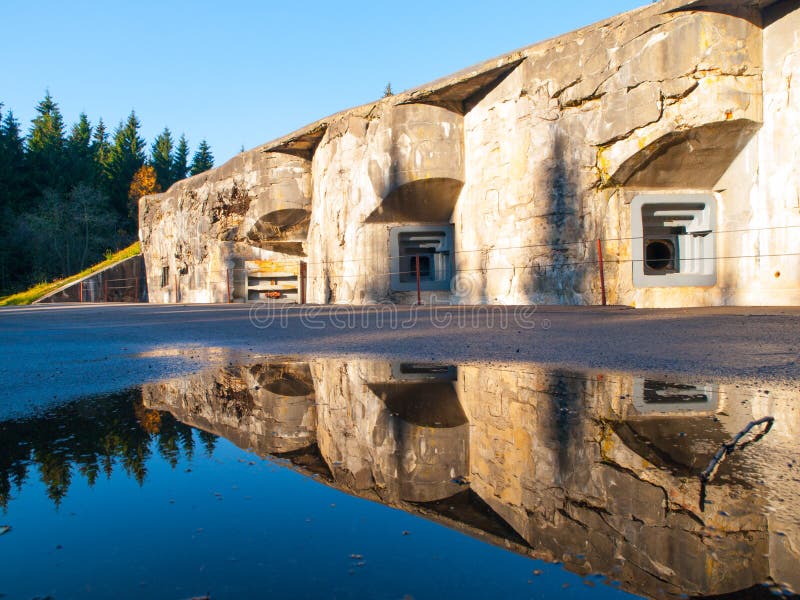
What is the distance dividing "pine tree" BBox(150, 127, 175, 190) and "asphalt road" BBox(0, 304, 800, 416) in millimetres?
46016

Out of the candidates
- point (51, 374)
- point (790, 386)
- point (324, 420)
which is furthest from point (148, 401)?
point (790, 386)

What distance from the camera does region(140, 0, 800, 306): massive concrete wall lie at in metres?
9.89

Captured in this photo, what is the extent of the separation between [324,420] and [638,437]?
127cm

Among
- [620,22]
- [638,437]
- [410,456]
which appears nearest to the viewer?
[410,456]

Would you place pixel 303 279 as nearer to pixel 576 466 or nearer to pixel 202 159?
pixel 576 466

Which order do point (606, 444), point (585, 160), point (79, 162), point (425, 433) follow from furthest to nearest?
1. point (79, 162)
2. point (585, 160)
3. point (425, 433)
4. point (606, 444)

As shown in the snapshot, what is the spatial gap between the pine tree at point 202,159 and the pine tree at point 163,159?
215 centimetres

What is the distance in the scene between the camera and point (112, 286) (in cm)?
2850

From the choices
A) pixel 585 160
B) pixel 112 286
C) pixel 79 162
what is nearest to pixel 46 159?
pixel 79 162

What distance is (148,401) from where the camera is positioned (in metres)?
2.96

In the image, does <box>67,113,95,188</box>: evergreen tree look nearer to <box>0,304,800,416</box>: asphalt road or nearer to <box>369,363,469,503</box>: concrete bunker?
<box>0,304,800,416</box>: asphalt road

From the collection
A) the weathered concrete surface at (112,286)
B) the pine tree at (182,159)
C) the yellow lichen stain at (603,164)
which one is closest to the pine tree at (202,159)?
the pine tree at (182,159)

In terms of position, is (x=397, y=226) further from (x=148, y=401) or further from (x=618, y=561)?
(x=618, y=561)

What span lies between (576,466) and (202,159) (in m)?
60.3
